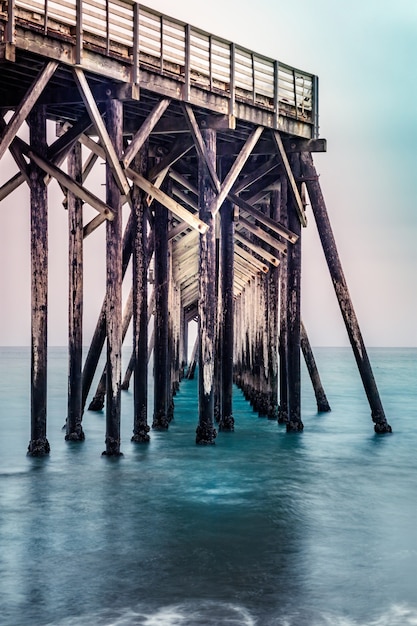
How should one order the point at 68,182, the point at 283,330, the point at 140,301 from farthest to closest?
the point at 283,330, the point at 140,301, the point at 68,182

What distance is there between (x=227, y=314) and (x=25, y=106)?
5.94 metres

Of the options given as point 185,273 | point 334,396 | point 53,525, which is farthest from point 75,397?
point 334,396

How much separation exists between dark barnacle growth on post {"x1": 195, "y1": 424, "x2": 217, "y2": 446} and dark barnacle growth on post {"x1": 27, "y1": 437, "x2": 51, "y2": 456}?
241 centimetres

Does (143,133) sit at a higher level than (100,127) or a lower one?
higher

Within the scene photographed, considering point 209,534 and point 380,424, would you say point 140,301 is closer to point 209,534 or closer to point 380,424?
point 209,534

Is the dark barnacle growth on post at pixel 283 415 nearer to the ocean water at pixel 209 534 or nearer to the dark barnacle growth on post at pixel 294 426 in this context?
the dark barnacle growth on post at pixel 294 426

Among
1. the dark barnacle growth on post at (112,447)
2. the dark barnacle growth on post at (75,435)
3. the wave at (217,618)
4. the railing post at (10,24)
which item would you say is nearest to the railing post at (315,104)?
the dark barnacle growth on post at (75,435)

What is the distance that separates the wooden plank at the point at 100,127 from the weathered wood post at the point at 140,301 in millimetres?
1761

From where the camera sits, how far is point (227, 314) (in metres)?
14.5

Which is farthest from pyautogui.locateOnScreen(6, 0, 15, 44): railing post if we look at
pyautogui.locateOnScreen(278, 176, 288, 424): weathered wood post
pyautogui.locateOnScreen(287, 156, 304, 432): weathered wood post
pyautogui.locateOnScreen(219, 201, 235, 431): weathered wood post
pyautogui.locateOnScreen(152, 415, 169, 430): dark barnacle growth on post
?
pyautogui.locateOnScreen(152, 415, 169, 430): dark barnacle growth on post

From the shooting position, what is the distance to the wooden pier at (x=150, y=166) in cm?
1048

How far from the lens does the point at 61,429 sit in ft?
55.9

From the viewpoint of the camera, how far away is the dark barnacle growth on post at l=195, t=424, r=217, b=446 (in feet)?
42.2

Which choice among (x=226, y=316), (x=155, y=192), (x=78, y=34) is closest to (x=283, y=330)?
(x=226, y=316)
